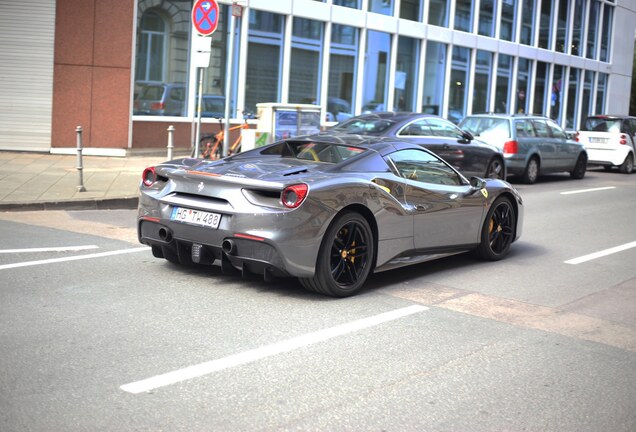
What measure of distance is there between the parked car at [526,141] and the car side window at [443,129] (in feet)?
8.90

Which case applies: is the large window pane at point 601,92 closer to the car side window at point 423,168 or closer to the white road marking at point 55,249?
the car side window at point 423,168

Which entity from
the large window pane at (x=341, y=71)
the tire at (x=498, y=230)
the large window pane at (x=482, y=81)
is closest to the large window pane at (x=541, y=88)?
the large window pane at (x=482, y=81)

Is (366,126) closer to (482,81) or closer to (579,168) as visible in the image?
(579,168)

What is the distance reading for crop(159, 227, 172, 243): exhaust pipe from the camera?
715 centimetres

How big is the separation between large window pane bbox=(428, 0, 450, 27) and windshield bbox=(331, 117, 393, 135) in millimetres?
15311

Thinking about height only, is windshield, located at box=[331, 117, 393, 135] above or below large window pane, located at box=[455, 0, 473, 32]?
below

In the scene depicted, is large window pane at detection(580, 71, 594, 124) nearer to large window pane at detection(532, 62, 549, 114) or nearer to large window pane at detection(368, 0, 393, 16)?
large window pane at detection(532, 62, 549, 114)

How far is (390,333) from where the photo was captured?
19.6 ft

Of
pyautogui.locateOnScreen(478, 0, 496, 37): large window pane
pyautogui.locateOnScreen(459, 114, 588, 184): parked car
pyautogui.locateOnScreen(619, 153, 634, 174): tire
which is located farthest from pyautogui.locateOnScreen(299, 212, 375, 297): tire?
pyautogui.locateOnScreen(478, 0, 496, 37): large window pane

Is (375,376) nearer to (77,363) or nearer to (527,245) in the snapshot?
(77,363)

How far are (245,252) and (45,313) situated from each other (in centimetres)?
153

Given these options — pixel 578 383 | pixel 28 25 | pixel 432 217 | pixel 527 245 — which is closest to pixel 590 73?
pixel 28 25

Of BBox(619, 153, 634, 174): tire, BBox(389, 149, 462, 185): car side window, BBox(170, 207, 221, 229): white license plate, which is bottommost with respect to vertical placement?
BBox(170, 207, 221, 229): white license plate

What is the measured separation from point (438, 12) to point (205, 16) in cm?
1815
